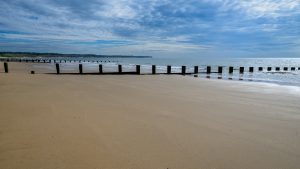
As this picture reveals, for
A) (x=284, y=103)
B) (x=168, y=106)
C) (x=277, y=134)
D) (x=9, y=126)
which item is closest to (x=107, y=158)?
(x=9, y=126)

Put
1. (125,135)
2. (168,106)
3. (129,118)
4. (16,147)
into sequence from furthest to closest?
(168,106), (129,118), (125,135), (16,147)

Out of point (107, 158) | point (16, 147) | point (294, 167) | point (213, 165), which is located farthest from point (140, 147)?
point (294, 167)

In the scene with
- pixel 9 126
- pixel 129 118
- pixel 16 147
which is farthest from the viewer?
pixel 129 118

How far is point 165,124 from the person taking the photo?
470 centimetres

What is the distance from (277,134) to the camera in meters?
4.21

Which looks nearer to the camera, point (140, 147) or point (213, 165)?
point (213, 165)

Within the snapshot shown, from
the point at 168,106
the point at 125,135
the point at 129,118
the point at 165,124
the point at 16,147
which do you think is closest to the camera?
the point at 16,147

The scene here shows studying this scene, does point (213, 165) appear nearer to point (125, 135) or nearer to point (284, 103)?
point (125, 135)

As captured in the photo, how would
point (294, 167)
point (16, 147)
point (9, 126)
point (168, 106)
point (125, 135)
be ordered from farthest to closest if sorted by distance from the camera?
point (168, 106)
point (9, 126)
point (125, 135)
point (16, 147)
point (294, 167)

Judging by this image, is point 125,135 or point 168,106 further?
point 168,106

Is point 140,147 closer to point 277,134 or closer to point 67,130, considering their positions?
point 67,130

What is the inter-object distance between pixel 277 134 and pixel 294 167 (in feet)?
4.24

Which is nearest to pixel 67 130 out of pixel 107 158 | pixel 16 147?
pixel 16 147

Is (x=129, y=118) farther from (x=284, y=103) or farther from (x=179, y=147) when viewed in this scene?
(x=284, y=103)
